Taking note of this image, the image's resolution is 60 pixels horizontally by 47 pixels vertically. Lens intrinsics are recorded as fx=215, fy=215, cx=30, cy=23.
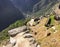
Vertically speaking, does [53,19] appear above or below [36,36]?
above

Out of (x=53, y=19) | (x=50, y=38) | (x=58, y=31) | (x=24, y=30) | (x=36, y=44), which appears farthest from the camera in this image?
(x=53, y=19)

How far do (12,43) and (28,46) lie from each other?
13.4ft

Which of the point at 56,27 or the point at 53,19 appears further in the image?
the point at 53,19

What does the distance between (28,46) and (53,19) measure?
40.7 ft

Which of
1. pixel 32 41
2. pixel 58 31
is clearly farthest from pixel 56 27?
pixel 32 41

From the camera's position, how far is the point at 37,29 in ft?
108

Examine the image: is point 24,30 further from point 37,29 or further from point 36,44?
Answer: point 36,44

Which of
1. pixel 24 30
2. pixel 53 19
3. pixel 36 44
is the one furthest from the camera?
pixel 53 19

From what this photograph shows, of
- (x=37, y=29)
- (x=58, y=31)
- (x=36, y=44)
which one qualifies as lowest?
(x=36, y=44)

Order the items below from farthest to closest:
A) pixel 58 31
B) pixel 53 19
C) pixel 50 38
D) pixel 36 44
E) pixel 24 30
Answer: pixel 53 19 → pixel 24 30 → pixel 58 31 → pixel 50 38 → pixel 36 44

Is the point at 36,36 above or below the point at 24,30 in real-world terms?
below

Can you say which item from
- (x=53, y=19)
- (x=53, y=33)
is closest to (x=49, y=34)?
(x=53, y=33)

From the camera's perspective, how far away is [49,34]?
29562 millimetres

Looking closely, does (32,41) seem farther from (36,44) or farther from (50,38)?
(50,38)
